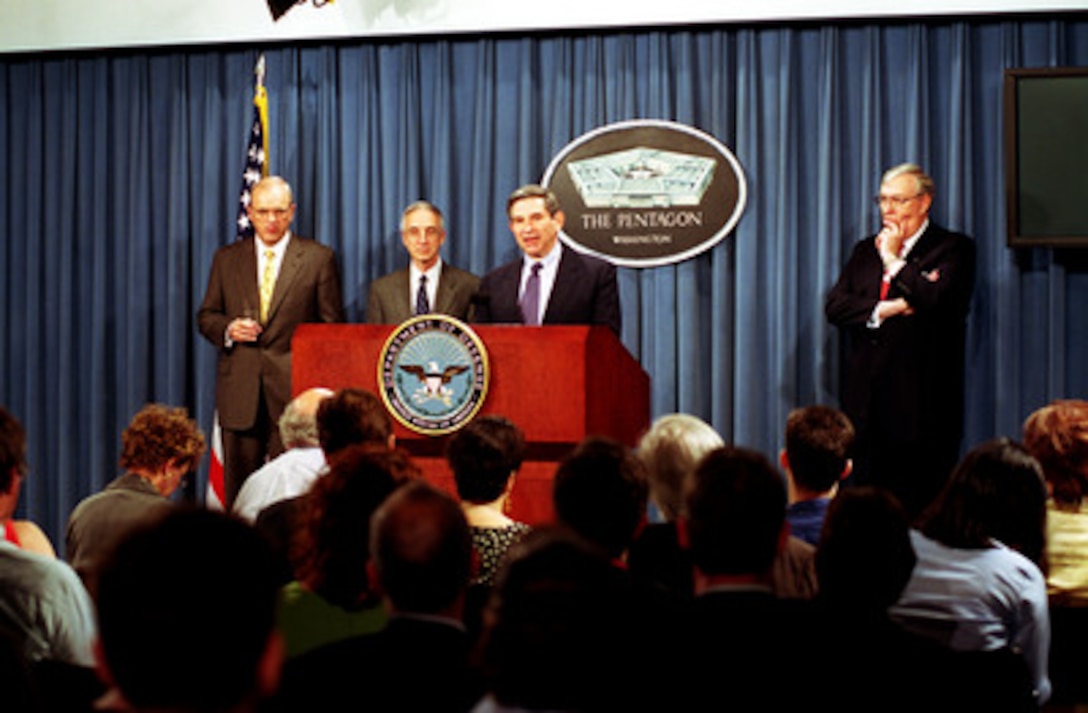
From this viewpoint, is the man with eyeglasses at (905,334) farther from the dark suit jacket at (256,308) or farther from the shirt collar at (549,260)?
the dark suit jacket at (256,308)

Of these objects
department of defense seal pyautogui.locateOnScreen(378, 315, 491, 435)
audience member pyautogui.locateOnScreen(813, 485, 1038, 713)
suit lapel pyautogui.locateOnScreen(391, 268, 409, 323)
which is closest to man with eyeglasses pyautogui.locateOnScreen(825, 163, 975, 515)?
suit lapel pyautogui.locateOnScreen(391, 268, 409, 323)

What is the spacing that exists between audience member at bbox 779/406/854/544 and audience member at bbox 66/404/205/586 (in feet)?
5.06

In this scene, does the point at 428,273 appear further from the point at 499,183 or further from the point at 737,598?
→ the point at 737,598

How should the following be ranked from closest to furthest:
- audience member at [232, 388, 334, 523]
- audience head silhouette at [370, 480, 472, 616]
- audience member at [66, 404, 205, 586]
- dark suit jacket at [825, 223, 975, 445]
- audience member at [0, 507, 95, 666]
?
audience head silhouette at [370, 480, 472, 616] → audience member at [0, 507, 95, 666] → audience member at [66, 404, 205, 586] → audience member at [232, 388, 334, 523] → dark suit jacket at [825, 223, 975, 445]

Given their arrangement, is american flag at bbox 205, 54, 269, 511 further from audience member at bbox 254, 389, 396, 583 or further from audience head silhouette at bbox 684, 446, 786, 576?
audience head silhouette at bbox 684, 446, 786, 576

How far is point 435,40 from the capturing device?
23.1 feet

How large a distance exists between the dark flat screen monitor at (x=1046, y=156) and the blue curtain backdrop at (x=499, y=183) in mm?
322

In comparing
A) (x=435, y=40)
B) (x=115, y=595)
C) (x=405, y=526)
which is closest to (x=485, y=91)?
(x=435, y=40)

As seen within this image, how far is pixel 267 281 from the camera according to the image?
6.41 meters

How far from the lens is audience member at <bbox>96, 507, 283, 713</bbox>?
49.9 inches

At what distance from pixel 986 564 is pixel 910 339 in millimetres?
3446

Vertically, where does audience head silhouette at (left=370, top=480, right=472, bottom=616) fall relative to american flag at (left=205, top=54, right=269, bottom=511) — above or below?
below

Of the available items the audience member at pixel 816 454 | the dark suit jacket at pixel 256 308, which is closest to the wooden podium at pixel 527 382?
the audience member at pixel 816 454

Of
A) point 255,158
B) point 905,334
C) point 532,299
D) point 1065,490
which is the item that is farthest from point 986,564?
point 255,158
